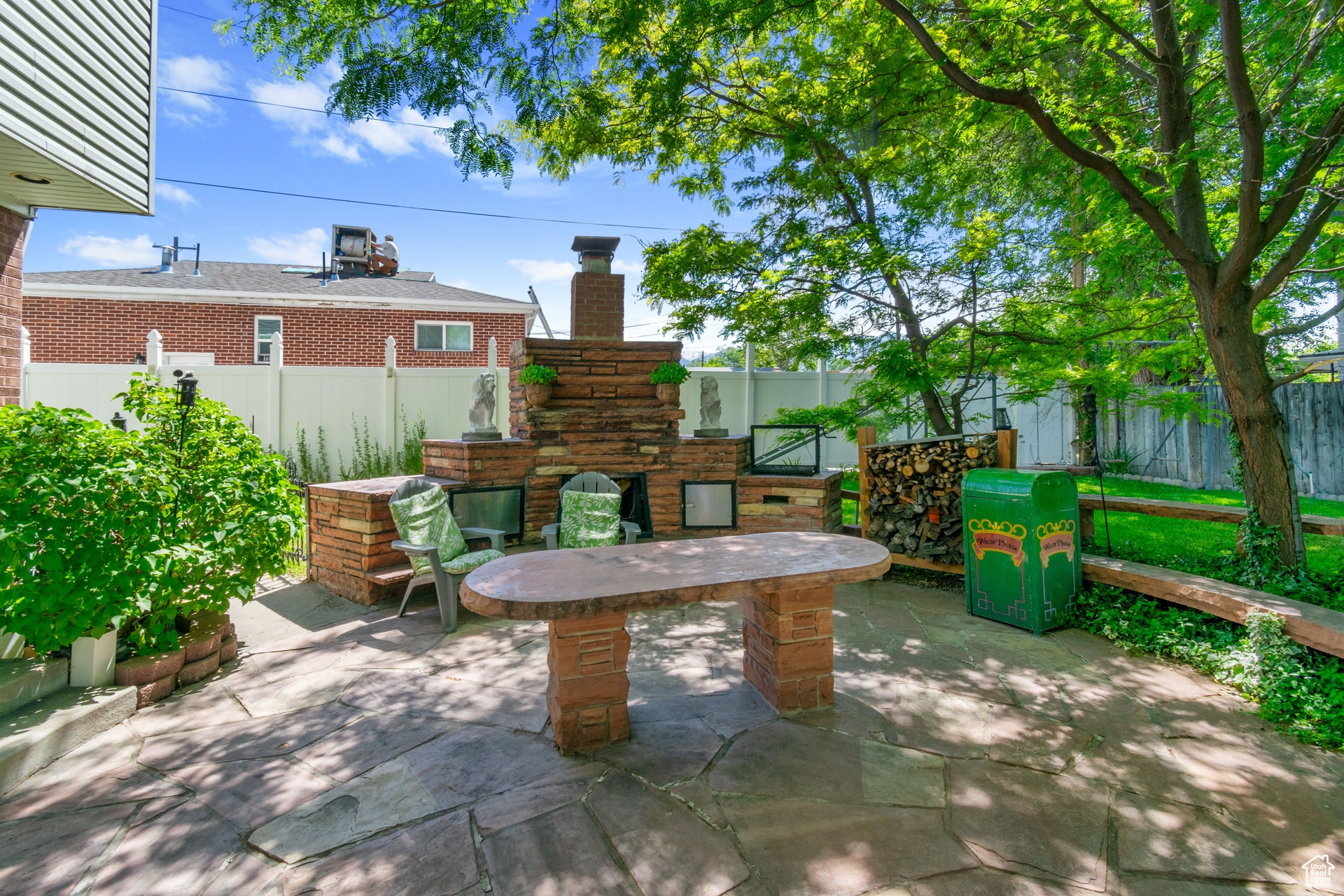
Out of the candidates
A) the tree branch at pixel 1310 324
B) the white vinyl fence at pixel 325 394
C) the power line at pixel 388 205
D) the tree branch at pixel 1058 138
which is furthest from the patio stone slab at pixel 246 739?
the power line at pixel 388 205

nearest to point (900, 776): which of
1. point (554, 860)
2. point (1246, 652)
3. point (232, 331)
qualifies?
point (554, 860)

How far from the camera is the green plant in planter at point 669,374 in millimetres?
5574

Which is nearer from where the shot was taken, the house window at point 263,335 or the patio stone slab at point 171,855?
the patio stone slab at point 171,855

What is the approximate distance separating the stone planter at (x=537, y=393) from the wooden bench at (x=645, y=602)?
2.62m

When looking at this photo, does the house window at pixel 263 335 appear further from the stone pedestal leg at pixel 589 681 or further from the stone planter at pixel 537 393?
the stone pedestal leg at pixel 589 681

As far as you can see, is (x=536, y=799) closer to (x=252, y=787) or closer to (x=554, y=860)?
(x=554, y=860)

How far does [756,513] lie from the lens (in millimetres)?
5641

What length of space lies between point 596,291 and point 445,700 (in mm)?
4010

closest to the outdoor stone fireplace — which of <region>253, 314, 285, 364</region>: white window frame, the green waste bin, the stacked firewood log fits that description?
the stacked firewood log

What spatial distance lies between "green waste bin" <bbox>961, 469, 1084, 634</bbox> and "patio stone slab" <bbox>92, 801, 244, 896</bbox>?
3904mm

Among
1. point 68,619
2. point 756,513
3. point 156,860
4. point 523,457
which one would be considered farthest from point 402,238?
point 156,860

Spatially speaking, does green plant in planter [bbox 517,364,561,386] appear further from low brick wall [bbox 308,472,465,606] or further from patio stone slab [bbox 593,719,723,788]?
patio stone slab [bbox 593,719,723,788]

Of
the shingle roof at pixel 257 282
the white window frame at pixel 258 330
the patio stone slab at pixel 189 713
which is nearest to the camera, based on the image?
the patio stone slab at pixel 189 713

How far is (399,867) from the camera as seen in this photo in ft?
5.60
